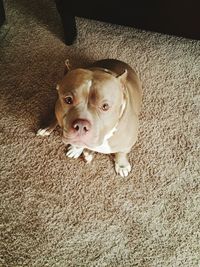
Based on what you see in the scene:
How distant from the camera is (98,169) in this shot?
1742 millimetres

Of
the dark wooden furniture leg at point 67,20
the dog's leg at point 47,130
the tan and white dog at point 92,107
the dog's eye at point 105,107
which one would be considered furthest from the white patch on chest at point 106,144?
the dark wooden furniture leg at point 67,20

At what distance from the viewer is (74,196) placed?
1.67 metres

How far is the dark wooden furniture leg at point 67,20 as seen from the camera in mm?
1871

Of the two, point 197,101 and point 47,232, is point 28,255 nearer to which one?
point 47,232

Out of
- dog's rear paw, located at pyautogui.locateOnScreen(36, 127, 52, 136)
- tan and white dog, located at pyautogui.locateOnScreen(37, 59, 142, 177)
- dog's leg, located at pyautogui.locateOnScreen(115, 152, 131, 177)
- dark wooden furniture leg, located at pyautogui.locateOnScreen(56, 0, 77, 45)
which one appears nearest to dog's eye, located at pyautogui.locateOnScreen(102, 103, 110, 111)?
tan and white dog, located at pyautogui.locateOnScreen(37, 59, 142, 177)

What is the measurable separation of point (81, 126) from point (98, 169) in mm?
451

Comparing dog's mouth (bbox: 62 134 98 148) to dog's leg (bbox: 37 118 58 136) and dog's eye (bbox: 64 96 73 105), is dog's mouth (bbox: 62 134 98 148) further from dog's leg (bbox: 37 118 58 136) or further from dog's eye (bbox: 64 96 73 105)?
dog's leg (bbox: 37 118 58 136)

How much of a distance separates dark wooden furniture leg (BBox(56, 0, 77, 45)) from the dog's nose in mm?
775

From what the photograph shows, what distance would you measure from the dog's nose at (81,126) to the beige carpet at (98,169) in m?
0.42

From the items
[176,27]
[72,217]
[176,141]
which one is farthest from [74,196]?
[176,27]

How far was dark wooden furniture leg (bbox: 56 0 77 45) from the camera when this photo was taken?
73.6 inches

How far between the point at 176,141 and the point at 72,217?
0.60 meters

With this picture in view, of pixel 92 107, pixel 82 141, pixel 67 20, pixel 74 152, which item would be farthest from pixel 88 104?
pixel 67 20

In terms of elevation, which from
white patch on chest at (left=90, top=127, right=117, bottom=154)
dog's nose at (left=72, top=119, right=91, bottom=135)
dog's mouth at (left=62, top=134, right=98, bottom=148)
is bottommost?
white patch on chest at (left=90, top=127, right=117, bottom=154)
